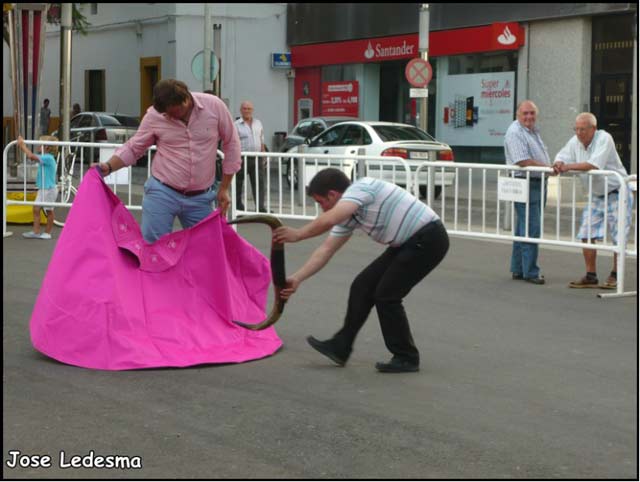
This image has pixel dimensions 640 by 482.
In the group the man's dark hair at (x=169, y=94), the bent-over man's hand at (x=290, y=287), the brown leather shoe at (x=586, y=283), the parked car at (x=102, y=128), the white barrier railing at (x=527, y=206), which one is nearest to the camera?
the bent-over man's hand at (x=290, y=287)

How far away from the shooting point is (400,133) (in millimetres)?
24688

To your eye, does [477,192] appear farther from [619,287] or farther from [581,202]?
[619,287]

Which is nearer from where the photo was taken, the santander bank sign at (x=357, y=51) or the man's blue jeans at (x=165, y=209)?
the man's blue jeans at (x=165, y=209)

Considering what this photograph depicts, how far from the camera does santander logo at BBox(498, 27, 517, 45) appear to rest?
31.2 metres

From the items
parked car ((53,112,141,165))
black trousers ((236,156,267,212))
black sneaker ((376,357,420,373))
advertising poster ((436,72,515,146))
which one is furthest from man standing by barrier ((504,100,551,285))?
parked car ((53,112,141,165))

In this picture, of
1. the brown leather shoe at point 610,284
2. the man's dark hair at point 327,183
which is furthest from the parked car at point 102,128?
the man's dark hair at point 327,183

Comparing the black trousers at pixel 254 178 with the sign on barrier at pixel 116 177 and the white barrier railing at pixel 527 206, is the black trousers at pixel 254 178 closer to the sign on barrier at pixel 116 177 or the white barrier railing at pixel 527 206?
the sign on barrier at pixel 116 177

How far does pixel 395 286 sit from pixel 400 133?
56.3 feet

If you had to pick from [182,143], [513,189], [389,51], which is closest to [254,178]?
[513,189]

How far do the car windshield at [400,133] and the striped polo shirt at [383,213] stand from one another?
54.7ft

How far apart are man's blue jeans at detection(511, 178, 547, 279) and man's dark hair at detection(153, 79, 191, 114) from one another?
16.2 feet

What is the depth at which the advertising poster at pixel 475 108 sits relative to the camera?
31906 mm

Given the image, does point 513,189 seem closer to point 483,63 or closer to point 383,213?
point 383,213

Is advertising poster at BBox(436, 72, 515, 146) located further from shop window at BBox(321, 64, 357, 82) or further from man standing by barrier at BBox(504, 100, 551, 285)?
man standing by barrier at BBox(504, 100, 551, 285)
